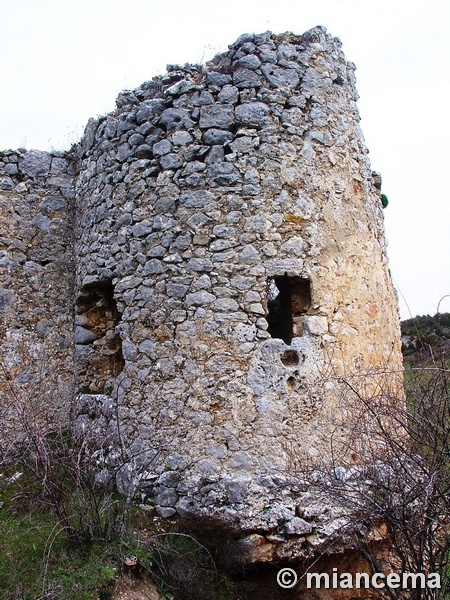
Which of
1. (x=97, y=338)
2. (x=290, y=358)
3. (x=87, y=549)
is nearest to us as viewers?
(x=87, y=549)

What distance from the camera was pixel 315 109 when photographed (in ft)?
19.5

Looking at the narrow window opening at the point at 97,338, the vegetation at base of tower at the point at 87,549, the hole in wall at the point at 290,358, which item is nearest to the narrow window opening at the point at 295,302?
the hole in wall at the point at 290,358

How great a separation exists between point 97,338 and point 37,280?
1150mm

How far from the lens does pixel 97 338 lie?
6418mm

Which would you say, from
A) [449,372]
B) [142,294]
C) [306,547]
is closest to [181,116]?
[142,294]

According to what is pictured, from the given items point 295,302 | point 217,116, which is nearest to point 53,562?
point 295,302

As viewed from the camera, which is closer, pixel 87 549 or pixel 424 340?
pixel 87 549

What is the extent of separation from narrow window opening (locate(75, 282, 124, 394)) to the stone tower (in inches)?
0.6

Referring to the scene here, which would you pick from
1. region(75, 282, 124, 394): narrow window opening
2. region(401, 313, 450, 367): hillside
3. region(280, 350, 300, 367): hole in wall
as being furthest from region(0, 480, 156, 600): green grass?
region(401, 313, 450, 367): hillside

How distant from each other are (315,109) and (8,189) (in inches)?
142

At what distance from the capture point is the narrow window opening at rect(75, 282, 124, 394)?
6270 mm

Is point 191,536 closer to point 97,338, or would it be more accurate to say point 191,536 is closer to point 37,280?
point 97,338

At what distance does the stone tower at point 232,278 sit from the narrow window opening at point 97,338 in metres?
0.02

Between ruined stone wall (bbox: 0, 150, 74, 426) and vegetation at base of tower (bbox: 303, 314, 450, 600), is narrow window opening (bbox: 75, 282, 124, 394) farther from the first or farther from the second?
vegetation at base of tower (bbox: 303, 314, 450, 600)
